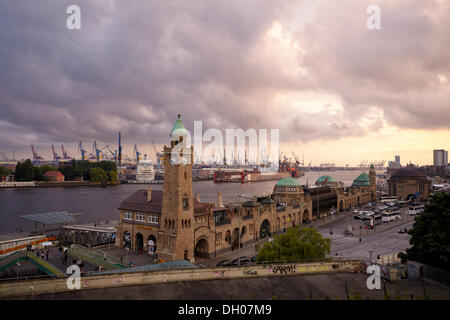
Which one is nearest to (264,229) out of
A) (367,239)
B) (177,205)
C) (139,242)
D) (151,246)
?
(367,239)

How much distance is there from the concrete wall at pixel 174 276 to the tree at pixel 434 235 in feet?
32.0

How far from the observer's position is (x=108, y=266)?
37344 mm

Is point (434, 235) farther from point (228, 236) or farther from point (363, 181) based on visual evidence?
point (363, 181)

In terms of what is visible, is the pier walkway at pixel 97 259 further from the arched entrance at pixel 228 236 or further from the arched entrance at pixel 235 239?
the arched entrance at pixel 235 239

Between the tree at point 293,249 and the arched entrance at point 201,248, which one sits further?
the arched entrance at point 201,248

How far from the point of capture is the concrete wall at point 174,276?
695 inches

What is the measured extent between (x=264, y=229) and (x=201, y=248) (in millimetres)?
19083

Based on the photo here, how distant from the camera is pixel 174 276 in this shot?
2070cm

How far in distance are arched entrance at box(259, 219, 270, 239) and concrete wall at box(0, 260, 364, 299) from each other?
4031 centimetres

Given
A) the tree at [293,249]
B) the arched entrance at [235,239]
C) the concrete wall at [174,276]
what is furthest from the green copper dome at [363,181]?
the concrete wall at [174,276]

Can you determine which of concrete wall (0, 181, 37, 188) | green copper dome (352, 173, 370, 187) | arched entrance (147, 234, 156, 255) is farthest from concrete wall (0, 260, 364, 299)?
concrete wall (0, 181, 37, 188)

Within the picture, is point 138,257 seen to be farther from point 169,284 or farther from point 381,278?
point 381,278
